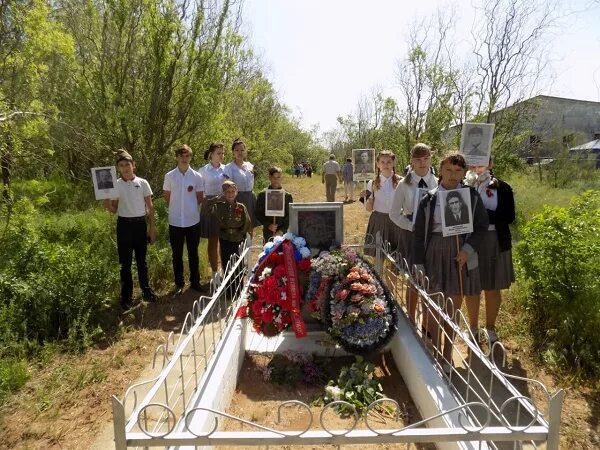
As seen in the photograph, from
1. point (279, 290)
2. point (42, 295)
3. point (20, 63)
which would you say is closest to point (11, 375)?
point (42, 295)

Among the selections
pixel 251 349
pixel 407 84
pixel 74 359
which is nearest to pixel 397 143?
pixel 407 84

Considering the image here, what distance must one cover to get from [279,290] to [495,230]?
202 centimetres

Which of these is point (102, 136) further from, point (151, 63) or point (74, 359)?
point (74, 359)

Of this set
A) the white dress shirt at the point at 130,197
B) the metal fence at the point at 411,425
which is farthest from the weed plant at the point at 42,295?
the metal fence at the point at 411,425

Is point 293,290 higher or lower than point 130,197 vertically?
lower

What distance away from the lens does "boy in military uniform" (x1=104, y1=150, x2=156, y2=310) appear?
4711 mm

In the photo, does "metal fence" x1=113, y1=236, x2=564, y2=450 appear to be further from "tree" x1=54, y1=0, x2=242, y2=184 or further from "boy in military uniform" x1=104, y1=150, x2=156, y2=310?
"tree" x1=54, y1=0, x2=242, y2=184

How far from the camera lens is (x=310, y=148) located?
172 feet

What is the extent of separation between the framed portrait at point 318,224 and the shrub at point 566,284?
1935 millimetres

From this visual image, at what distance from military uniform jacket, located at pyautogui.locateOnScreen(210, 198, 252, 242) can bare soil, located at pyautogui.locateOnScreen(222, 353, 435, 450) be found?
1.62 meters

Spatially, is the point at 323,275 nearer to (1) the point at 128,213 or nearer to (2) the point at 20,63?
(1) the point at 128,213

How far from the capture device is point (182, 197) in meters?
5.09

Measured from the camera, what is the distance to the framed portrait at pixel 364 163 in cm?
554

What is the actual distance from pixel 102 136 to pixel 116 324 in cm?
409
